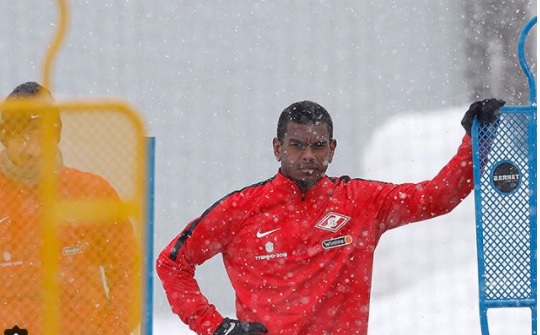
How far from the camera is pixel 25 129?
3168 mm

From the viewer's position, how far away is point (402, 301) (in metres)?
9.11

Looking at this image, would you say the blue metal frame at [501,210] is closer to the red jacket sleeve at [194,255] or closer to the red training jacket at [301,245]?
the red training jacket at [301,245]

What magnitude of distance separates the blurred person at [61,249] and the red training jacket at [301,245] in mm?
557

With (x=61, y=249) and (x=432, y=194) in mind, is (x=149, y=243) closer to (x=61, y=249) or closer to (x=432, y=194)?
(x=61, y=249)

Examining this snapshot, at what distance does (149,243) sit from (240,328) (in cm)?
68

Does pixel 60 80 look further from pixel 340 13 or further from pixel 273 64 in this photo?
pixel 340 13

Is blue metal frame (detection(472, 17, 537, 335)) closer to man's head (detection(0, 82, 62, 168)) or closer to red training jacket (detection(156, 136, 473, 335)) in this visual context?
red training jacket (detection(156, 136, 473, 335))

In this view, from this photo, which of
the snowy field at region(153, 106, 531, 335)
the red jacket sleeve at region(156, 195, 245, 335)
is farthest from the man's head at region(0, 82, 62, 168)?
the snowy field at region(153, 106, 531, 335)

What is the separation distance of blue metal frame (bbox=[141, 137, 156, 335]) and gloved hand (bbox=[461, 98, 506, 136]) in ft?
3.54

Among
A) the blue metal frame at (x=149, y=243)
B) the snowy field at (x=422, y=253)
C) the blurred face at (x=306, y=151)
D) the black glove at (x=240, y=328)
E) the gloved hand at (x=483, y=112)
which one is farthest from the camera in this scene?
the snowy field at (x=422, y=253)

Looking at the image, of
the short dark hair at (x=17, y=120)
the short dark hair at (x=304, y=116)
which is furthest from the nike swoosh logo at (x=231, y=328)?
the short dark hair at (x=17, y=120)

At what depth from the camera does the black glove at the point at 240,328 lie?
3609mm

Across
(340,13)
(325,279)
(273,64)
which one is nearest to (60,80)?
(273,64)

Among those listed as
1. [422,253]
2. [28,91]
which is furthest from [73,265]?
[422,253]
